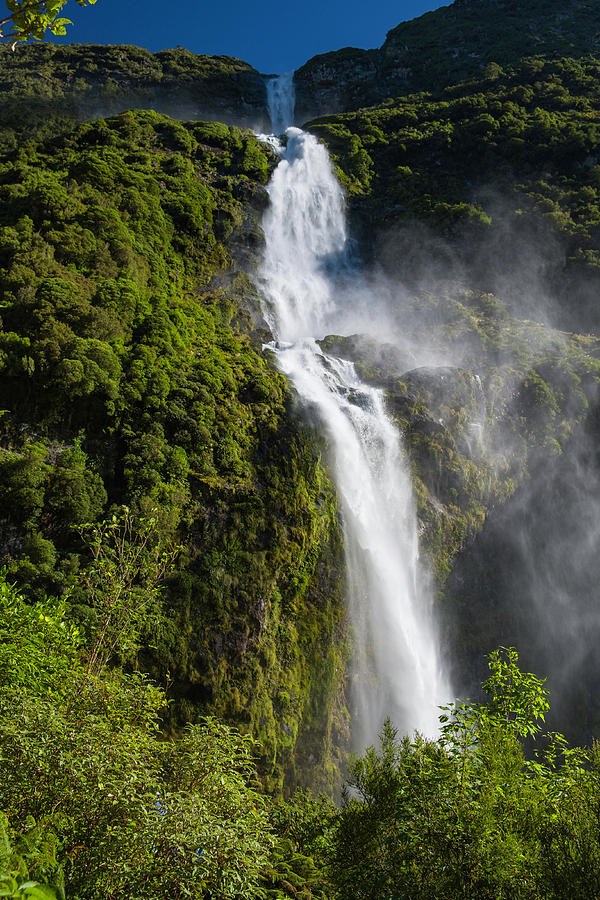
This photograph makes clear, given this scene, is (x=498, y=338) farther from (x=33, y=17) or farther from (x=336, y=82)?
(x=336, y=82)

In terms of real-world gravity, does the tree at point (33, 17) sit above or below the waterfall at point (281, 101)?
below

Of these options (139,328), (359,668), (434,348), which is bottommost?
(359,668)

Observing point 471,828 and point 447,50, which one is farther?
point 447,50

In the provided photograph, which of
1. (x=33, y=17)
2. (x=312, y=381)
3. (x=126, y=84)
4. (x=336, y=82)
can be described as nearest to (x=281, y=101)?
(x=336, y=82)

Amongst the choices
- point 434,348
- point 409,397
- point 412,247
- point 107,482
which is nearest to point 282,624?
point 107,482

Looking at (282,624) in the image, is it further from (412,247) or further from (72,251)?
(412,247)

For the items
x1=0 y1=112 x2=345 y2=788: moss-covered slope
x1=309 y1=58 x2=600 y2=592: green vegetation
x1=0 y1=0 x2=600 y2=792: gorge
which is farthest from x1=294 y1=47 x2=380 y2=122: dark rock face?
x1=0 y1=112 x2=345 y2=788: moss-covered slope

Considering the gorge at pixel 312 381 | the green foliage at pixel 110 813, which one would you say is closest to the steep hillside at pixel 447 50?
the gorge at pixel 312 381

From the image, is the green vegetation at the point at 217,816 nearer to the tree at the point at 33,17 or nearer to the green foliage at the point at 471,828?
the green foliage at the point at 471,828

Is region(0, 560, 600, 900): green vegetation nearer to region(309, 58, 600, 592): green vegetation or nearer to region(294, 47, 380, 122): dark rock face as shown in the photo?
region(309, 58, 600, 592): green vegetation

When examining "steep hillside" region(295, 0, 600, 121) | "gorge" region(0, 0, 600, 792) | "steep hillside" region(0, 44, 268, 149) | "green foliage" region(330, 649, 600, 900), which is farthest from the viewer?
"steep hillside" region(295, 0, 600, 121)

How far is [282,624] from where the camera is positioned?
46.7ft

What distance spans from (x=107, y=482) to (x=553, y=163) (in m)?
43.6

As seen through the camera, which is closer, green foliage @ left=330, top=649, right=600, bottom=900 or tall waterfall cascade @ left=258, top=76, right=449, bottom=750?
green foliage @ left=330, top=649, right=600, bottom=900
